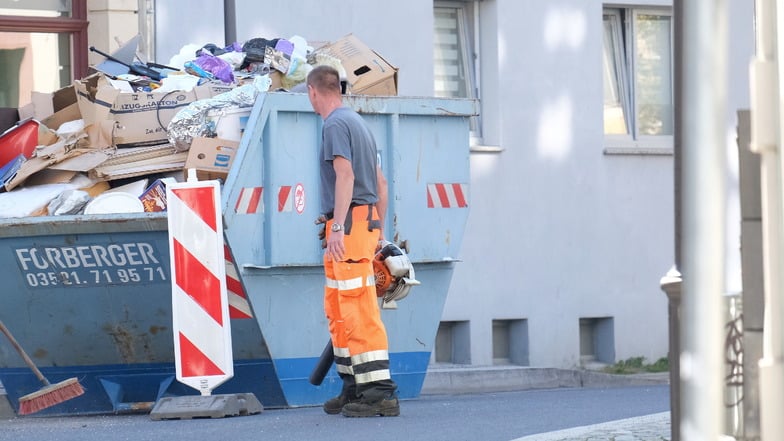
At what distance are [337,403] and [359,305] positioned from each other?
0.60 metres

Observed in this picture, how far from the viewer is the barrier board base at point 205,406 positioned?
26.6ft

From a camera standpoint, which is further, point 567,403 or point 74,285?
point 567,403

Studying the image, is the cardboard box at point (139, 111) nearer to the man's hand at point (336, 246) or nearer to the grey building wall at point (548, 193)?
the man's hand at point (336, 246)

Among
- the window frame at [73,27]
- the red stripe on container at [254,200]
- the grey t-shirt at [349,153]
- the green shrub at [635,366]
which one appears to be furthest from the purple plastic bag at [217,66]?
the green shrub at [635,366]

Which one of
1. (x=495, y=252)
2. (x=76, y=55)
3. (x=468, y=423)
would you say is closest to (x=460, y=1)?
(x=495, y=252)

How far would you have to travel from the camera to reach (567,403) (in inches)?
365

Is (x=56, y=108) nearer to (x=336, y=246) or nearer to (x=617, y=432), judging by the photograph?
(x=336, y=246)

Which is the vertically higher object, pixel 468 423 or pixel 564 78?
pixel 564 78

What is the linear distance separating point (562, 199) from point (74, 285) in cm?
669

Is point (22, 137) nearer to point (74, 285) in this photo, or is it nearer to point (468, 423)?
point (74, 285)

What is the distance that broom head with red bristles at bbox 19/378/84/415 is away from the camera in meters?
8.41

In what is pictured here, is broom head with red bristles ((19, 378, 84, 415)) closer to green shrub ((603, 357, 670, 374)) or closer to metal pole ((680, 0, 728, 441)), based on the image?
metal pole ((680, 0, 728, 441))

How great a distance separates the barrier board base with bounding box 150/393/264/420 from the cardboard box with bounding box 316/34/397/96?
2.04 m

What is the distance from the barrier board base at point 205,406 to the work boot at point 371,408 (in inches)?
23.3
